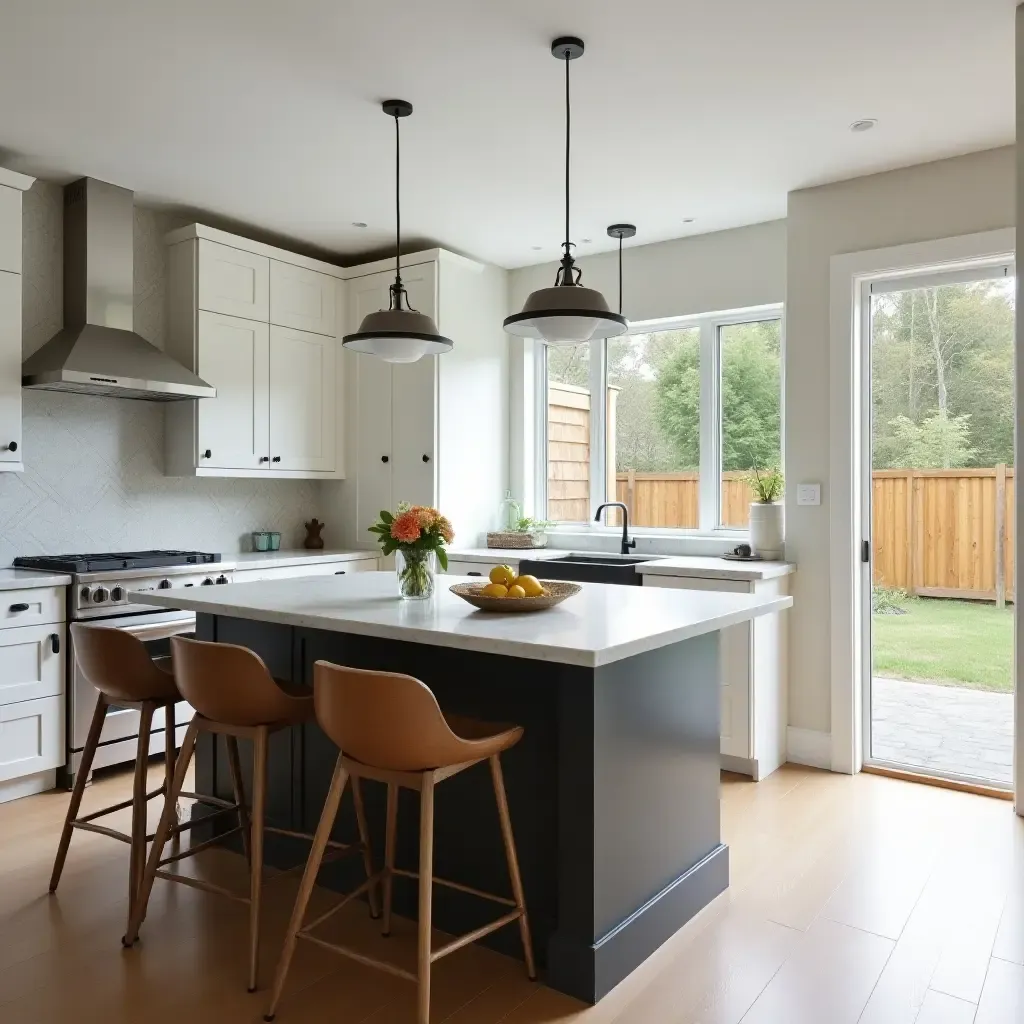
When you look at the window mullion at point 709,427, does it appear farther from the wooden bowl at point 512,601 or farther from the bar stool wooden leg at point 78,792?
the bar stool wooden leg at point 78,792

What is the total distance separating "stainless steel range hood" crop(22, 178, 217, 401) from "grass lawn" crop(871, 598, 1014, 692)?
11.1 feet

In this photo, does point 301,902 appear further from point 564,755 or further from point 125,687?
point 125,687

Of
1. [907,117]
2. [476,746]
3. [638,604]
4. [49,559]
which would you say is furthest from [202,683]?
[907,117]

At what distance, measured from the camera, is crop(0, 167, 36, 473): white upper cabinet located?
355 cm

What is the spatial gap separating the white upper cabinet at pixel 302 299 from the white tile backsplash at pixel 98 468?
0.56 meters

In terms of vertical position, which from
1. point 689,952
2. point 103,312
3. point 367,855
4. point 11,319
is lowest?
point 689,952

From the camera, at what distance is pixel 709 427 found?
464 centimetres

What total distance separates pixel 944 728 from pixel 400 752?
9.31ft

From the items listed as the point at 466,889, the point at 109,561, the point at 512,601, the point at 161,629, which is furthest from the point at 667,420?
the point at 466,889

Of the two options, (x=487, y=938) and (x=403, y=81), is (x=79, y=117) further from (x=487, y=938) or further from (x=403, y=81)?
(x=487, y=938)

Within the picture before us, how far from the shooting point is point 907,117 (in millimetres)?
3199

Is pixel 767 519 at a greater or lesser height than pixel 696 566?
greater

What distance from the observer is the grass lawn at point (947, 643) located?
11.8ft

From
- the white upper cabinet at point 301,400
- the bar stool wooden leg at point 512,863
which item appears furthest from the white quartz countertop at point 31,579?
the bar stool wooden leg at point 512,863
